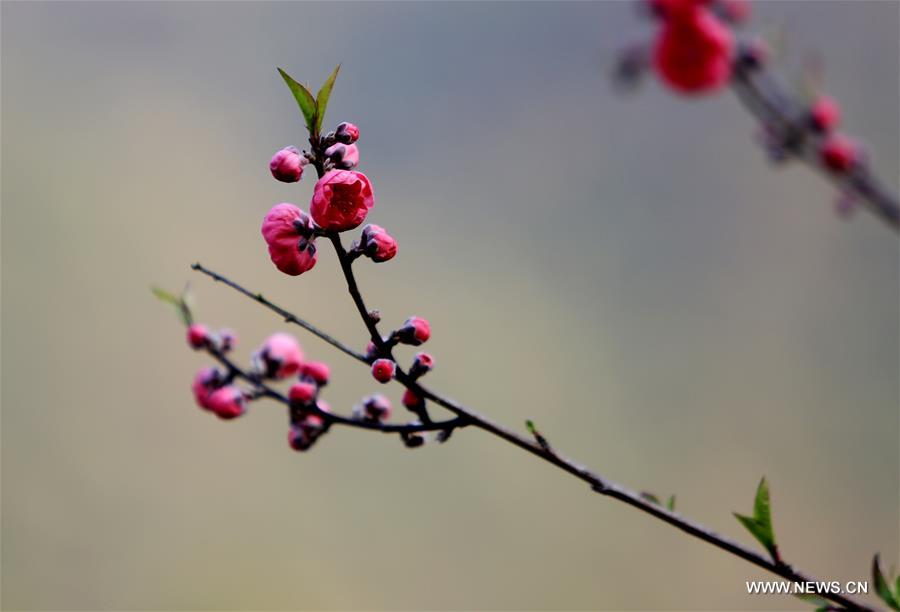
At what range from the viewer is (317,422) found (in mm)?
680

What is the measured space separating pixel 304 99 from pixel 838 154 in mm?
437

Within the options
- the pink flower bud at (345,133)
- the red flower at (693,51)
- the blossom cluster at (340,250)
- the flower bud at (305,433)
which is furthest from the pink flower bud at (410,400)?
the red flower at (693,51)

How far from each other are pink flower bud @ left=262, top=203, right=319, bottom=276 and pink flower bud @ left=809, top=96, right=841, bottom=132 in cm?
40

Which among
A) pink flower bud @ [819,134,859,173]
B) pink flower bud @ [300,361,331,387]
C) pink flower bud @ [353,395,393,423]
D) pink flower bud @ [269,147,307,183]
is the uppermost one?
pink flower bud @ [819,134,859,173]

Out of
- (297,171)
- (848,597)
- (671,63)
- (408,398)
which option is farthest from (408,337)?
(848,597)

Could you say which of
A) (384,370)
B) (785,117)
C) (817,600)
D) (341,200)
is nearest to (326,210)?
(341,200)

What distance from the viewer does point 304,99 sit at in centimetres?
51

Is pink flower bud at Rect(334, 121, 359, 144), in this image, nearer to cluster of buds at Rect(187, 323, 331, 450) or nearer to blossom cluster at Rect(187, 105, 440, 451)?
blossom cluster at Rect(187, 105, 440, 451)

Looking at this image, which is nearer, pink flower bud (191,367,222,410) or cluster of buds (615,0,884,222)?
cluster of buds (615,0,884,222)

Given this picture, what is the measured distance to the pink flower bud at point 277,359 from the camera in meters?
0.72

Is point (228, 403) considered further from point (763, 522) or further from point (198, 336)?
point (763, 522)

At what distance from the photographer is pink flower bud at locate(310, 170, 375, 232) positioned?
20.8 inches

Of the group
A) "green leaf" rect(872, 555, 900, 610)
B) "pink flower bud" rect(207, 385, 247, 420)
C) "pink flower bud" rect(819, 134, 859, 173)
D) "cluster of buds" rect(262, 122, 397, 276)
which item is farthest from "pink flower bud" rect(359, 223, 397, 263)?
"green leaf" rect(872, 555, 900, 610)

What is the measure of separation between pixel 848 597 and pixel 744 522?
93 millimetres
